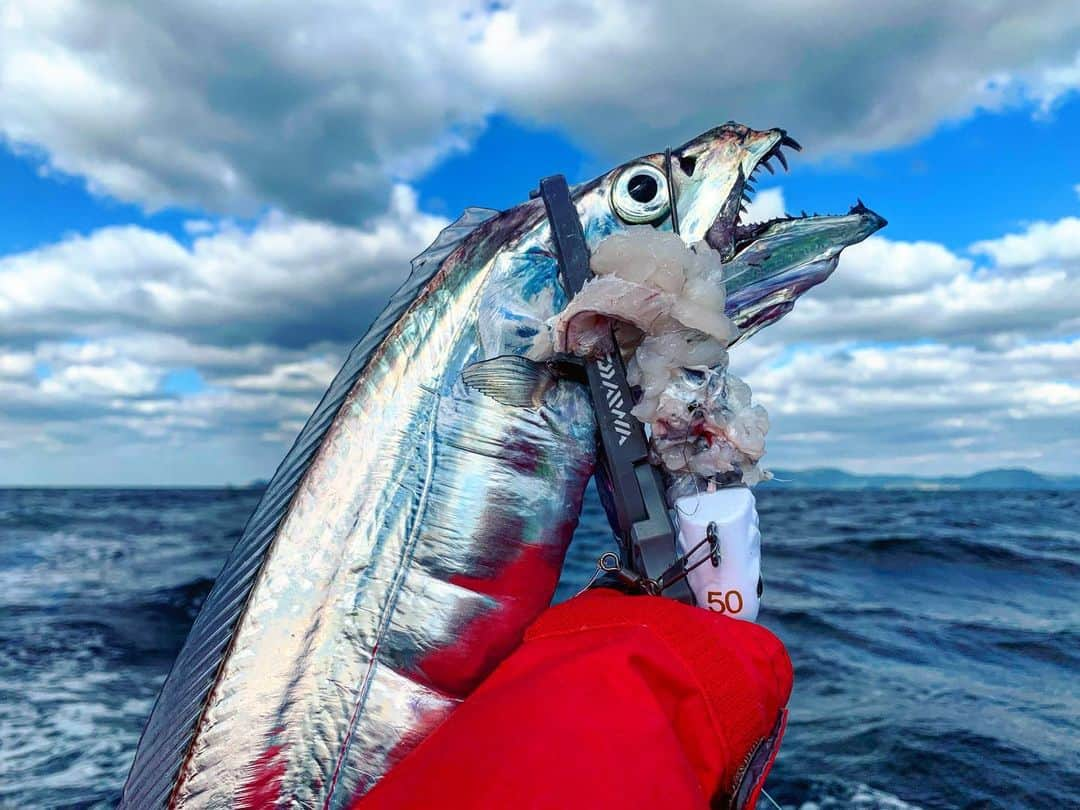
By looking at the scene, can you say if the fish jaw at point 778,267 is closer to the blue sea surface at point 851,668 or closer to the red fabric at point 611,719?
the red fabric at point 611,719

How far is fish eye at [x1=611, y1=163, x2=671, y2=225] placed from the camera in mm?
2127

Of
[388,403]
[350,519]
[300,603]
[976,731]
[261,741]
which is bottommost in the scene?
[976,731]

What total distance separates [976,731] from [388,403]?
4577 millimetres

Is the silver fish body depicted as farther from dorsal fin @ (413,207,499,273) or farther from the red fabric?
the red fabric

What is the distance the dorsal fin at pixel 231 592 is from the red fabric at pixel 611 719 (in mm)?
685

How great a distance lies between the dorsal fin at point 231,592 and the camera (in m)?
1.72

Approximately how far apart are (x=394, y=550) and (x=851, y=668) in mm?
5401

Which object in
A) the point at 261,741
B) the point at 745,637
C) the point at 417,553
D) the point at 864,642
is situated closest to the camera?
the point at 745,637

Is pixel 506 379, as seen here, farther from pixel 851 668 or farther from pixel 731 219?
pixel 851 668

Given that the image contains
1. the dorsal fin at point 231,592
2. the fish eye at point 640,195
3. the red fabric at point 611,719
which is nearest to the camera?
the red fabric at point 611,719

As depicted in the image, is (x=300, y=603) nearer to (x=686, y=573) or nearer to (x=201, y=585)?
(x=686, y=573)

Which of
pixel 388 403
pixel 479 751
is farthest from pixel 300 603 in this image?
pixel 479 751

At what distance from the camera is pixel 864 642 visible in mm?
6840

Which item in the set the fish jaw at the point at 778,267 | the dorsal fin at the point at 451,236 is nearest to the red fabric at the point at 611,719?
the fish jaw at the point at 778,267
